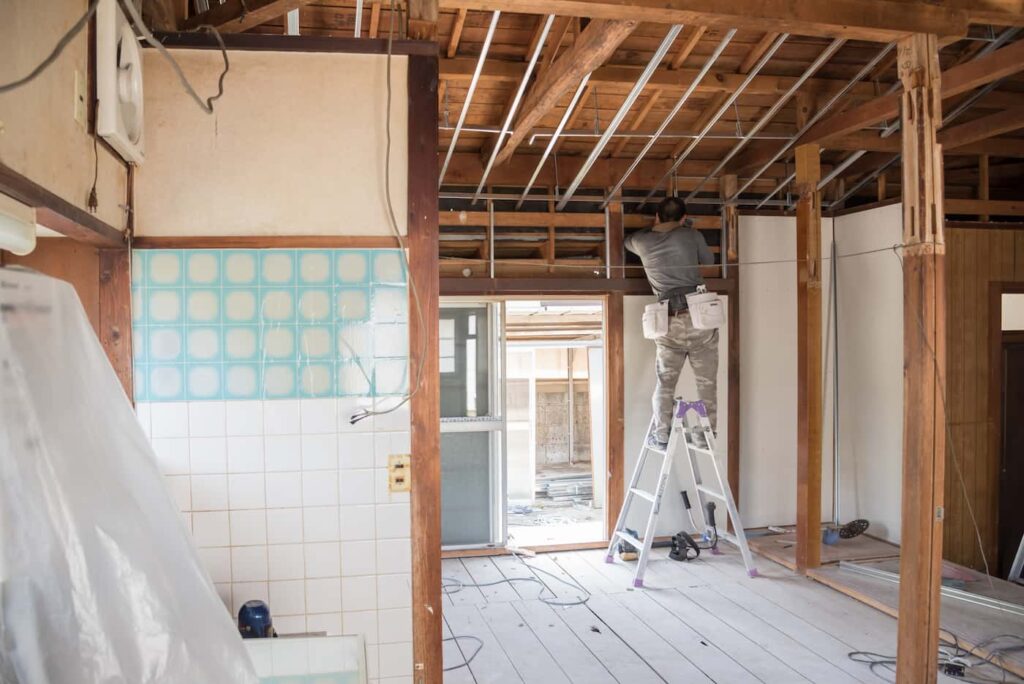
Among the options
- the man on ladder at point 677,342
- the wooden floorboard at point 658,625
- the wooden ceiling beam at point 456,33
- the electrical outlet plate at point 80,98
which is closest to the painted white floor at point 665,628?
the wooden floorboard at point 658,625

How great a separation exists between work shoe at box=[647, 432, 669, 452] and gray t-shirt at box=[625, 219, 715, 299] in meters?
1.02

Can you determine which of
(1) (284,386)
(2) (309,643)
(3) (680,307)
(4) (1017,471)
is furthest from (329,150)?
(4) (1017,471)

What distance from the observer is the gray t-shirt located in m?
4.99

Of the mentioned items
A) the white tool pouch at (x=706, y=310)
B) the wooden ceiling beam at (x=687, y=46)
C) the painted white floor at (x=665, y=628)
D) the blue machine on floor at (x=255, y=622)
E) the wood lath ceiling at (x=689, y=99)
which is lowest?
the painted white floor at (x=665, y=628)

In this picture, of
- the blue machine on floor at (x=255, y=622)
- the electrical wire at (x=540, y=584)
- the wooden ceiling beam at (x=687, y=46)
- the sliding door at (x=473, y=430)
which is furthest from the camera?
the sliding door at (x=473, y=430)

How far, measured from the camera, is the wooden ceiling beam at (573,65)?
10.0 feet

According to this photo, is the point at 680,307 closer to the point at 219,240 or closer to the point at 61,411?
the point at 219,240

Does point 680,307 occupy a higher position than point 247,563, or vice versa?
point 680,307

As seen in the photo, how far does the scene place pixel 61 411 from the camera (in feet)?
4.41

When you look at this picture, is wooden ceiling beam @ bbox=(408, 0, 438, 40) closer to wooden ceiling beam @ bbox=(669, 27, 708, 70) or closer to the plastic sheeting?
the plastic sheeting

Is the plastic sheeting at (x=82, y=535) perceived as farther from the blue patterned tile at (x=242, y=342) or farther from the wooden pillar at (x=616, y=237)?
the wooden pillar at (x=616, y=237)

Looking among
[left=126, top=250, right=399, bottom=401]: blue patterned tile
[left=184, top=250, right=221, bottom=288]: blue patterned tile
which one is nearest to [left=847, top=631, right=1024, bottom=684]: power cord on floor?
[left=126, top=250, right=399, bottom=401]: blue patterned tile

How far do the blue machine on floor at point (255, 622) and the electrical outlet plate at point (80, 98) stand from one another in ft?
5.07

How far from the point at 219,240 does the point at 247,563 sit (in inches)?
45.4
